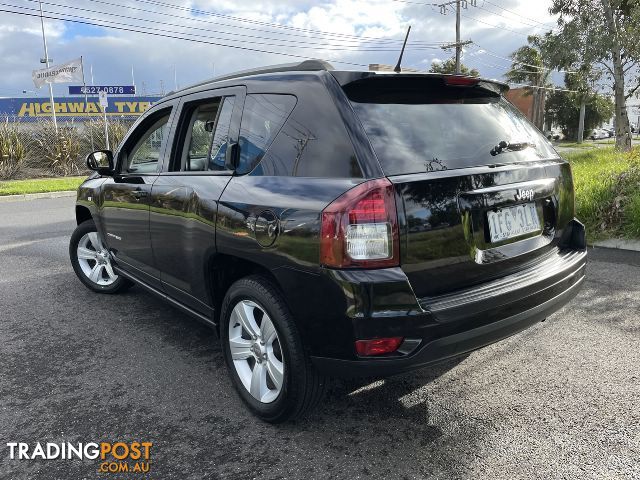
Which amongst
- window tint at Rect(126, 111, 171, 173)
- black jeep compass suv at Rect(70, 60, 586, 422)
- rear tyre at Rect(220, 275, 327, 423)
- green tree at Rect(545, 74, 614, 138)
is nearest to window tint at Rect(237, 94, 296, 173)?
black jeep compass suv at Rect(70, 60, 586, 422)

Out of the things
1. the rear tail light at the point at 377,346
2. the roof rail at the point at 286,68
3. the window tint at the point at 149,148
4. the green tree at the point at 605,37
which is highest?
the green tree at the point at 605,37

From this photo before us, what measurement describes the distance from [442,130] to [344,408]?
157 cm

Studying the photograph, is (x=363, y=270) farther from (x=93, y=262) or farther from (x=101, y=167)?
(x=93, y=262)

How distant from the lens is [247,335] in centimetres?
271

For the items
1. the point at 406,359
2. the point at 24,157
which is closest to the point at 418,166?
the point at 406,359

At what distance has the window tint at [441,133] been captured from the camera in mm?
2264

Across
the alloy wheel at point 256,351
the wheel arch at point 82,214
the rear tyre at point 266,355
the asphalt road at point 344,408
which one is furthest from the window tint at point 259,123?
the wheel arch at point 82,214

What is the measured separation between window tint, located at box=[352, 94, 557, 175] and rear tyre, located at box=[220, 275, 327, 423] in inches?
33.7

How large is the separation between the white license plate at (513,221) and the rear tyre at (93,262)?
11.4 ft

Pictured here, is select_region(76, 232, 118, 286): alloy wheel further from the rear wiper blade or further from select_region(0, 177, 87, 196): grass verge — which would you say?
select_region(0, 177, 87, 196): grass verge

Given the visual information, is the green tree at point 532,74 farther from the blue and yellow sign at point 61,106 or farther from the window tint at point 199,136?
the window tint at point 199,136

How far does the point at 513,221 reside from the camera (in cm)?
249

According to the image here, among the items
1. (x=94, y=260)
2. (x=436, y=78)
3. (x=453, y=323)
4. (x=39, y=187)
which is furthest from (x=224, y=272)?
(x=39, y=187)

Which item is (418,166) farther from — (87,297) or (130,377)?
(87,297)
